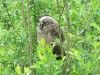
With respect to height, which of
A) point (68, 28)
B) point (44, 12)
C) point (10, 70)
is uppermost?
point (44, 12)

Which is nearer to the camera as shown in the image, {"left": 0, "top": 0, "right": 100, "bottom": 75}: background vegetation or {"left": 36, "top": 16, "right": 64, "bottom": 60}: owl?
{"left": 0, "top": 0, "right": 100, "bottom": 75}: background vegetation

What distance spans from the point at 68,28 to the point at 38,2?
1042mm

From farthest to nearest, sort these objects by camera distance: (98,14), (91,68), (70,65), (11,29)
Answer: (11,29)
(70,65)
(98,14)
(91,68)

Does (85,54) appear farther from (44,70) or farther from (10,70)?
(10,70)

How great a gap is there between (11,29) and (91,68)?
2.06m

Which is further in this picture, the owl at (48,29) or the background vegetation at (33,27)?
the owl at (48,29)

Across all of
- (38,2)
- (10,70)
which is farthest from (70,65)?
(38,2)

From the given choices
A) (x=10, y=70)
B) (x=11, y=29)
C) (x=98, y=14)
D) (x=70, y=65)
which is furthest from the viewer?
(x=11, y=29)

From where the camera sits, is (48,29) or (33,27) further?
(48,29)

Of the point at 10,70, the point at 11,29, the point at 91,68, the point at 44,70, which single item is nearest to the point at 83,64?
the point at 91,68

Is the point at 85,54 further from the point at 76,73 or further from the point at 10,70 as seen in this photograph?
the point at 10,70

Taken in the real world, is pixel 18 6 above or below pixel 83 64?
above

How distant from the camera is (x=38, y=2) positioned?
4.32 meters

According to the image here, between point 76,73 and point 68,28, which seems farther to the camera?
point 68,28
